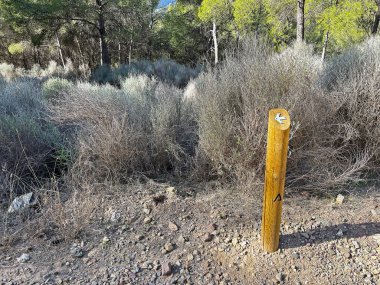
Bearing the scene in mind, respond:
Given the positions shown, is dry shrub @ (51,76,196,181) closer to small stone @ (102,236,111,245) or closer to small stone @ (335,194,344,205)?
small stone @ (102,236,111,245)

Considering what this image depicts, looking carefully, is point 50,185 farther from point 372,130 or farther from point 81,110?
point 372,130

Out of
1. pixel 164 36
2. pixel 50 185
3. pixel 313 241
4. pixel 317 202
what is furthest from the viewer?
pixel 164 36

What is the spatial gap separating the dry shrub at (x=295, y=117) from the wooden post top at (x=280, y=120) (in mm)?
1007

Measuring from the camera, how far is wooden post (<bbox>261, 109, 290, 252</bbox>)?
1.91 meters

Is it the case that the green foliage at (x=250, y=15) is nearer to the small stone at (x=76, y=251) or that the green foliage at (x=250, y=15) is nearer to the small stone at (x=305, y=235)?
the small stone at (x=305, y=235)

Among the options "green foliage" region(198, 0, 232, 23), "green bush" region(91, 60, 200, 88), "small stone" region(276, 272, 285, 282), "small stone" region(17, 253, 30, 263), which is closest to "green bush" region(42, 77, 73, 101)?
"green bush" region(91, 60, 200, 88)

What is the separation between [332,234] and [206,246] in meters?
1.10

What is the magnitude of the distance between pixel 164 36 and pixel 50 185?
17609mm

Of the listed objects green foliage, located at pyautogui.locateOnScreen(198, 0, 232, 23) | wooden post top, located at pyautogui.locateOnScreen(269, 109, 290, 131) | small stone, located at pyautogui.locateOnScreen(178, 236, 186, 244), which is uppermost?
green foliage, located at pyautogui.locateOnScreen(198, 0, 232, 23)

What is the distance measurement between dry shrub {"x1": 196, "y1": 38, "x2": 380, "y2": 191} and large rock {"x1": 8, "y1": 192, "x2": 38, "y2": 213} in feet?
6.30

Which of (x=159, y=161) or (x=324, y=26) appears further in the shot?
(x=324, y=26)

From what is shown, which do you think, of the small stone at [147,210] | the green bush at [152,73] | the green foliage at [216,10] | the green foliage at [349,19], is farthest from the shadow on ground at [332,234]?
the green foliage at [216,10]

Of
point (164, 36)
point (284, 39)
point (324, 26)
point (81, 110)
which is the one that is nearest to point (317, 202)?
point (81, 110)

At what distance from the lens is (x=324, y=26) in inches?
488
